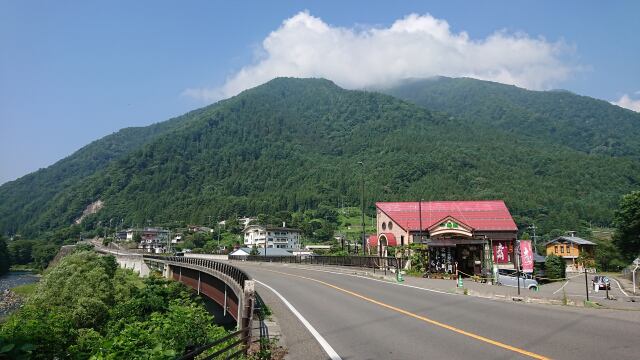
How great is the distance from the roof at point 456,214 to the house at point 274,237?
91.9 m

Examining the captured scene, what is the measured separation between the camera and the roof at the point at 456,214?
54.6m

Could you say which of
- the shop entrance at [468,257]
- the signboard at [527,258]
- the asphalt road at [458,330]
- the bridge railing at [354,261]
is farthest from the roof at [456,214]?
the asphalt road at [458,330]

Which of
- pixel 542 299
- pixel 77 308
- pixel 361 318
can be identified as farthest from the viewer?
pixel 77 308

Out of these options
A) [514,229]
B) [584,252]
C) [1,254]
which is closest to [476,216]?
[514,229]

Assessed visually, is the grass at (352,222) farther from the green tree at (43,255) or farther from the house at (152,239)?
the green tree at (43,255)

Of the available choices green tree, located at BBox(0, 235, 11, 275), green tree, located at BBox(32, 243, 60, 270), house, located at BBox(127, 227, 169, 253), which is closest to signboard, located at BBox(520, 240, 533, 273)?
green tree, located at BBox(0, 235, 11, 275)

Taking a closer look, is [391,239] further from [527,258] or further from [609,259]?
[609,259]

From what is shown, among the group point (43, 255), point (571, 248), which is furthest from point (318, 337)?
point (43, 255)

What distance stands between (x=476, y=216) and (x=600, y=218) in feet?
441

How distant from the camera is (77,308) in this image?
3847cm

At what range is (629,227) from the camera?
207 feet

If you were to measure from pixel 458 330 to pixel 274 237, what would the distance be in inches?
5447

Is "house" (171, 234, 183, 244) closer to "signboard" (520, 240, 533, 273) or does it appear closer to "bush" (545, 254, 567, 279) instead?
"bush" (545, 254, 567, 279)

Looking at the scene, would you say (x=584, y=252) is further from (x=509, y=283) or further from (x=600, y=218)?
(x=600, y=218)
